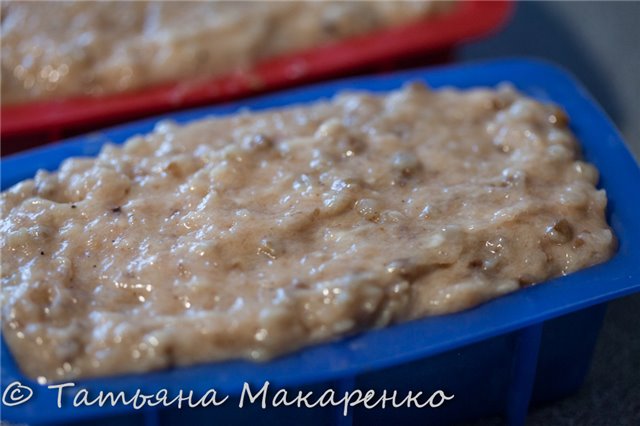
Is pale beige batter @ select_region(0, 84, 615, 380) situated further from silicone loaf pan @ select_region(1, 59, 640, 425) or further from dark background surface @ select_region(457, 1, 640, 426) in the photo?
dark background surface @ select_region(457, 1, 640, 426)

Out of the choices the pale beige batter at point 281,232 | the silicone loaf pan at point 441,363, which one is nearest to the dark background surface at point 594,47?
the silicone loaf pan at point 441,363

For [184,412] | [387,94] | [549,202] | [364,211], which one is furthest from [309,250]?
[387,94]

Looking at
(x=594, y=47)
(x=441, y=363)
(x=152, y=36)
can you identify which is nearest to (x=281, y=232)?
(x=441, y=363)

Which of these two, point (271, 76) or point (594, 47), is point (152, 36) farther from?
point (594, 47)

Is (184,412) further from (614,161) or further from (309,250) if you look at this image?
(614,161)

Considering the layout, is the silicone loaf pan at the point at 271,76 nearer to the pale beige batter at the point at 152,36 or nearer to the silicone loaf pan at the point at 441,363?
the pale beige batter at the point at 152,36

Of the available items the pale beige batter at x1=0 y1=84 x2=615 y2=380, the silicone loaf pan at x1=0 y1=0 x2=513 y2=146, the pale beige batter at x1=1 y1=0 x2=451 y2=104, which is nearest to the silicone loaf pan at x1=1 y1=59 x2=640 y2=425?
the pale beige batter at x1=0 y1=84 x2=615 y2=380
